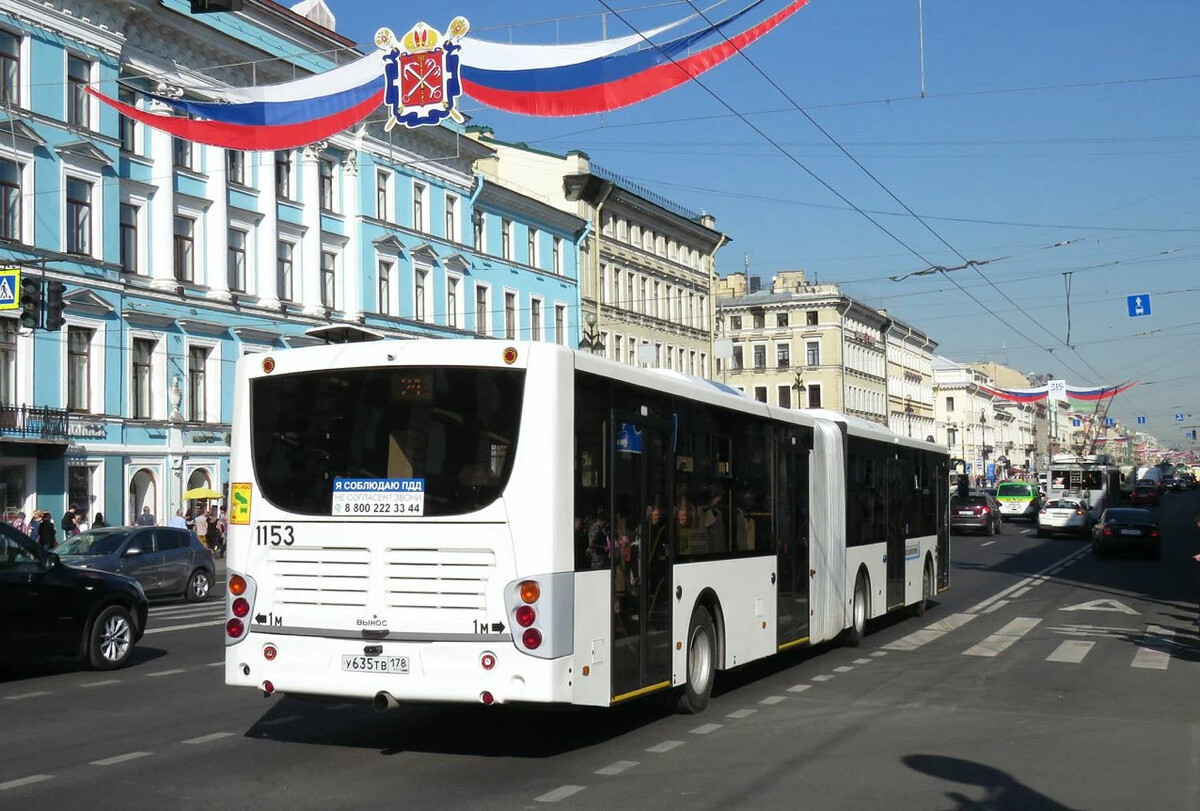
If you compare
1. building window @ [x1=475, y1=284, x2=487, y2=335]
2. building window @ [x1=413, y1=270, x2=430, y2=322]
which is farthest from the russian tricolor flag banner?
building window @ [x1=475, y1=284, x2=487, y2=335]

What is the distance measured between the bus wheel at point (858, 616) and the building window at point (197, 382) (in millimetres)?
29276

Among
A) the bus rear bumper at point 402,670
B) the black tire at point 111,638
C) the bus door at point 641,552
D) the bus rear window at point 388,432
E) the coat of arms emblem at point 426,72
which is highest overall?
the coat of arms emblem at point 426,72

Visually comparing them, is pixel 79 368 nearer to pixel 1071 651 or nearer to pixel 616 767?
pixel 1071 651

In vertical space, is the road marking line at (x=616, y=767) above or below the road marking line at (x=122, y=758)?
below

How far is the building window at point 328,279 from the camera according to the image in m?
49.1

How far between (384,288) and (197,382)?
33.5 feet

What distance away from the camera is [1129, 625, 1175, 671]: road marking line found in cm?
1617

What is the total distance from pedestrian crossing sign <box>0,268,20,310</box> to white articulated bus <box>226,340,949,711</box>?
2097 cm

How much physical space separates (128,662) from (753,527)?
7.08m

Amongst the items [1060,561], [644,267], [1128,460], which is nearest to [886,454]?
[1060,561]

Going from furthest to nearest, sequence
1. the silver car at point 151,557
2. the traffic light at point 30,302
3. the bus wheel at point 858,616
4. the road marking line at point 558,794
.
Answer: the traffic light at point 30,302 → the silver car at point 151,557 → the bus wheel at point 858,616 → the road marking line at point 558,794

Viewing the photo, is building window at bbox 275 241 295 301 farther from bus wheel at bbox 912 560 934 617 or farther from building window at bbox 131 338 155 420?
bus wheel at bbox 912 560 934 617

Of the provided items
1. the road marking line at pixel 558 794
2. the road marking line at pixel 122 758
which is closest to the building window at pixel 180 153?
the road marking line at pixel 122 758

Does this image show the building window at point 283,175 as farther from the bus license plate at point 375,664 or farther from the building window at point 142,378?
the bus license plate at point 375,664
